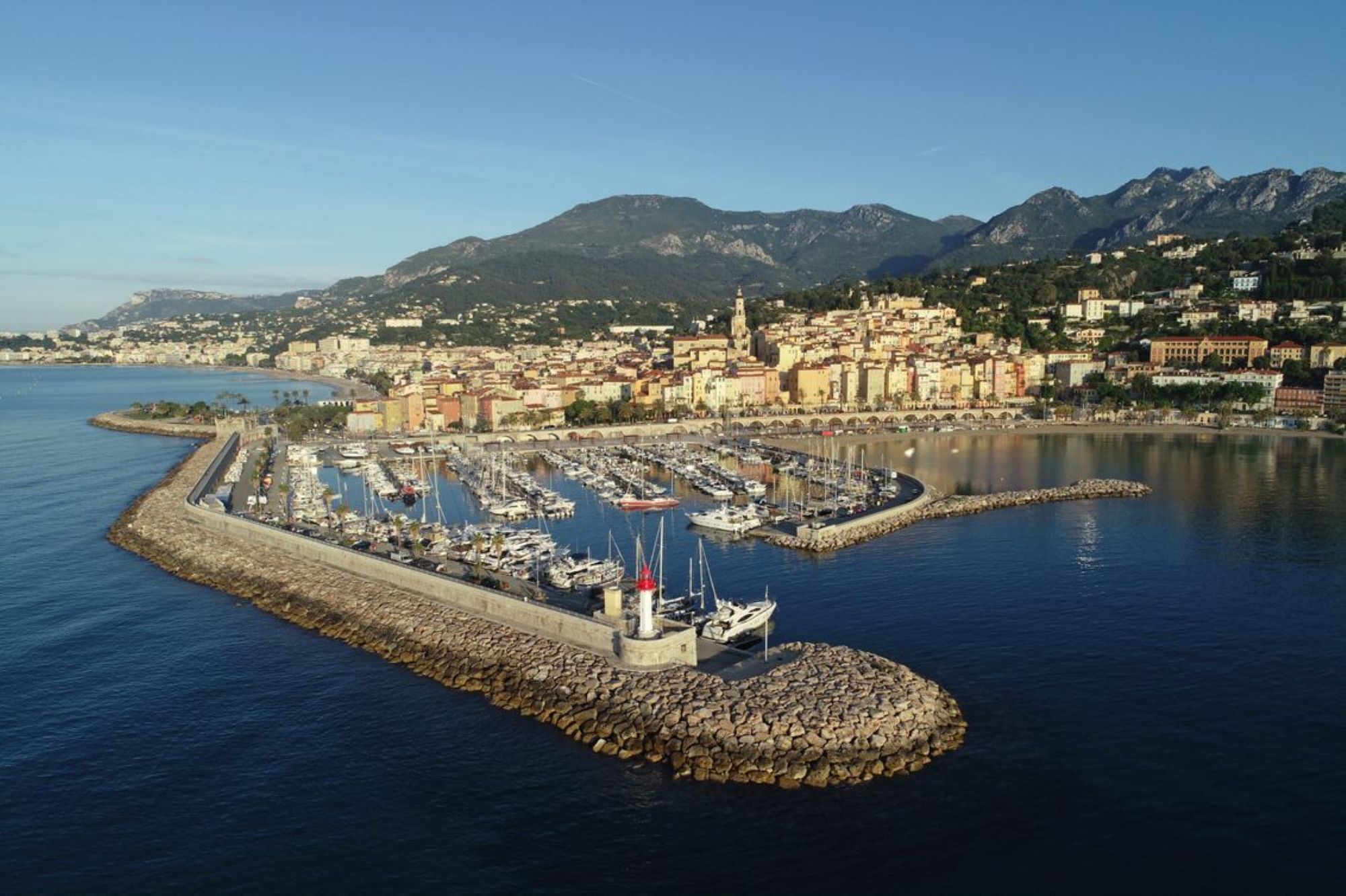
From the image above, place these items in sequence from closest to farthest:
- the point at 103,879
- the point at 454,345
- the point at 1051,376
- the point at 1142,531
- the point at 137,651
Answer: the point at 103,879 → the point at 137,651 → the point at 1142,531 → the point at 1051,376 → the point at 454,345

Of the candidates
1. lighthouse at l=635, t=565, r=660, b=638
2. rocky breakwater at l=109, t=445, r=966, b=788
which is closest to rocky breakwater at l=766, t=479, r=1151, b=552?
rocky breakwater at l=109, t=445, r=966, b=788

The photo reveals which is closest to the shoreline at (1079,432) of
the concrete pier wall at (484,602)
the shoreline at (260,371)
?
the concrete pier wall at (484,602)

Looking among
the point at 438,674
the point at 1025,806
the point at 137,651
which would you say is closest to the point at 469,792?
the point at 438,674

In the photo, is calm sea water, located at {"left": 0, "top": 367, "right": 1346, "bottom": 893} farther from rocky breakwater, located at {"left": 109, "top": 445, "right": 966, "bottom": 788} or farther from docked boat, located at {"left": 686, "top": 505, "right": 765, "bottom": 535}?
docked boat, located at {"left": 686, "top": 505, "right": 765, "bottom": 535}

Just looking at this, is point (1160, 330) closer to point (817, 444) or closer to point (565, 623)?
point (817, 444)

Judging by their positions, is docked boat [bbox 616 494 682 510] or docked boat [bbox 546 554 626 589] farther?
docked boat [bbox 616 494 682 510]

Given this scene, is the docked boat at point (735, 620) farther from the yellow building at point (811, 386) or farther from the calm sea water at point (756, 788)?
the yellow building at point (811, 386)
